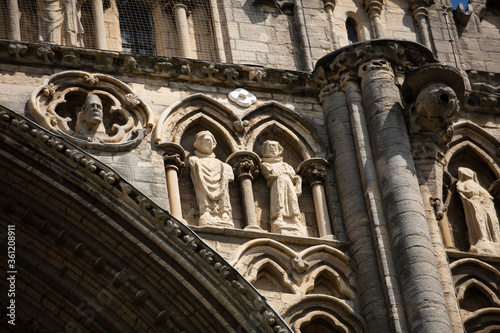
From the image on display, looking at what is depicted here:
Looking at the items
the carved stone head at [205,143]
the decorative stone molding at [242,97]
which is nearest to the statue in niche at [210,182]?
the carved stone head at [205,143]

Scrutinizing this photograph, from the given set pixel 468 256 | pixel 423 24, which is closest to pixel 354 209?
pixel 468 256

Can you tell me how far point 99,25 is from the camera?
70.0ft

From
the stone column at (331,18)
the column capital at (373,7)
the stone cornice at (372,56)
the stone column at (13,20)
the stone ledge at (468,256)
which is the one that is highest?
the column capital at (373,7)

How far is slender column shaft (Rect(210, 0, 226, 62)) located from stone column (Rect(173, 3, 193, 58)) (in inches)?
15.5

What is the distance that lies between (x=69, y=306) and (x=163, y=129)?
274cm

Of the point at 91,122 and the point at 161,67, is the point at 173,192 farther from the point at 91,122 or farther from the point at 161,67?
the point at 161,67

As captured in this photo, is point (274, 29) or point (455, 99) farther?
point (274, 29)

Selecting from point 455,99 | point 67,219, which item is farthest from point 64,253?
point 455,99

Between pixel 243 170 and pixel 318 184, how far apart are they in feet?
3.44

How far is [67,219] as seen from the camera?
61.3 feet

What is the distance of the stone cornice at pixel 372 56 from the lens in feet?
69.0

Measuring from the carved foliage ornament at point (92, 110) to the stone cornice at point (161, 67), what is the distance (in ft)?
0.86

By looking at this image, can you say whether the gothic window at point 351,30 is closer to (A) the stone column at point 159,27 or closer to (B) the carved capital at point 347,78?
(B) the carved capital at point 347,78

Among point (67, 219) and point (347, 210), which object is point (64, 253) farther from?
point (347, 210)
